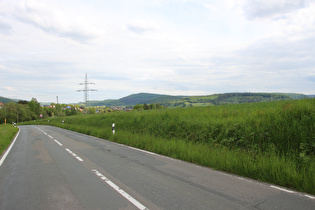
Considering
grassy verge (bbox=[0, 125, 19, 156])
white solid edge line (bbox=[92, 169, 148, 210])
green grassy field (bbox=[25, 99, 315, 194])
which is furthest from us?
grassy verge (bbox=[0, 125, 19, 156])

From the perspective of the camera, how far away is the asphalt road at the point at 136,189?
3.94 m

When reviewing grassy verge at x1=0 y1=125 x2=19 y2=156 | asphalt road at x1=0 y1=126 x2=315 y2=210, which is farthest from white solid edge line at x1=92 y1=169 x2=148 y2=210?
grassy verge at x1=0 y1=125 x2=19 y2=156

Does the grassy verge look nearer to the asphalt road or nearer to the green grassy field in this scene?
the asphalt road

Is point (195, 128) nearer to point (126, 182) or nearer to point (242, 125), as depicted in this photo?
point (242, 125)

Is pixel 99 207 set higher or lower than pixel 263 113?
lower

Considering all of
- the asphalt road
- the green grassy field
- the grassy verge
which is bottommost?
the grassy verge

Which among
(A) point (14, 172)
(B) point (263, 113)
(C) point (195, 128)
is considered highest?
(B) point (263, 113)

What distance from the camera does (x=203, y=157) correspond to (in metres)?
7.18

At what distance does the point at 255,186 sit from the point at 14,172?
7.08 m

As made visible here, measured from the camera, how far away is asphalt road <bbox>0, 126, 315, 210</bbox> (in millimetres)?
3941

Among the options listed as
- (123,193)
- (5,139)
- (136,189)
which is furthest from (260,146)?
(5,139)

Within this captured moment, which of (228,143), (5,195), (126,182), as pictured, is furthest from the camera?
(228,143)

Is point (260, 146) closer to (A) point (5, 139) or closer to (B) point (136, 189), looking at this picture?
(B) point (136, 189)

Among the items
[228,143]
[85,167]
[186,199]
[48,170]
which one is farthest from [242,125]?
[48,170]
